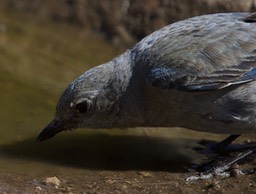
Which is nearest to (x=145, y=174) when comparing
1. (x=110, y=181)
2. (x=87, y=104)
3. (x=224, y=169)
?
(x=110, y=181)

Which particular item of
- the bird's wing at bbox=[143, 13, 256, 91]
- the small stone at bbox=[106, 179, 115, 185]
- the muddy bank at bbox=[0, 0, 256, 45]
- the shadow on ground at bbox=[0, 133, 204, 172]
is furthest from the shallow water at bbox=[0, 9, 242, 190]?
the bird's wing at bbox=[143, 13, 256, 91]

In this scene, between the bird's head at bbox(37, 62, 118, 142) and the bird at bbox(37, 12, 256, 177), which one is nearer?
the bird at bbox(37, 12, 256, 177)

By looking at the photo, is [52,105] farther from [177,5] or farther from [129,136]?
[177,5]

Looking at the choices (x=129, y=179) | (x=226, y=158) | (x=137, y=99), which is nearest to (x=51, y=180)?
(x=129, y=179)

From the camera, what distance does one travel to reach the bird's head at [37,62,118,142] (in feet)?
23.4

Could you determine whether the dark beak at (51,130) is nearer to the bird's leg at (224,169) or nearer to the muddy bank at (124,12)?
the bird's leg at (224,169)

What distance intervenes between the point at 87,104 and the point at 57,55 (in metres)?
3.08

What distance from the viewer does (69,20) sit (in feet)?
36.2

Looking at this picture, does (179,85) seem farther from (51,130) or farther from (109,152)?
(51,130)

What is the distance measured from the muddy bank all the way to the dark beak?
341 cm

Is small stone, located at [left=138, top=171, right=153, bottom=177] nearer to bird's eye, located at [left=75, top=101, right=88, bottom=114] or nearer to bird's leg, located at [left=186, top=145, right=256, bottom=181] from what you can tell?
bird's leg, located at [left=186, top=145, right=256, bottom=181]

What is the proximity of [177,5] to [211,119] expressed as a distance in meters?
3.68

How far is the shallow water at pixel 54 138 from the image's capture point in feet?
23.5

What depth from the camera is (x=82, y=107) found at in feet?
23.6
